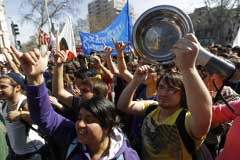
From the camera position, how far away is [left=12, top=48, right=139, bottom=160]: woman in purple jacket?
6.43 ft

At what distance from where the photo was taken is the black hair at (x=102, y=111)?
210cm

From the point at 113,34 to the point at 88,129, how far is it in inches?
271

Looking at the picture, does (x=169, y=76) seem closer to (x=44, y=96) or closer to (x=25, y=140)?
(x=44, y=96)

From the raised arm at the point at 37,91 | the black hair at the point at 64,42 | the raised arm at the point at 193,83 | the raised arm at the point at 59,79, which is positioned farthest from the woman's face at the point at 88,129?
the black hair at the point at 64,42

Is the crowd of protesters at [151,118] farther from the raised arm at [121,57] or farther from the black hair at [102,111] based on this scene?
the raised arm at [121,57]

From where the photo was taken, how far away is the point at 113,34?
28.7 ft

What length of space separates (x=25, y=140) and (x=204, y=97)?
6.54 feet

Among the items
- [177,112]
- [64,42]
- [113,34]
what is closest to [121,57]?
[177,112]

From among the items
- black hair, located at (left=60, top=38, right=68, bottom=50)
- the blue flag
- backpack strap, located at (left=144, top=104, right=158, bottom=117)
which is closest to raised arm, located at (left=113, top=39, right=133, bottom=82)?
backpack strap, located at (left=144, top=104, right=158, bottom=117)

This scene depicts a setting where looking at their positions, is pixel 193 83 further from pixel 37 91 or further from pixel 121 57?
pixel 121 57

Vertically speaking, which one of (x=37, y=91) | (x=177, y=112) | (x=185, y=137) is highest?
(x=37, y=91)

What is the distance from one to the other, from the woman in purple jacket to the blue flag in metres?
5.29

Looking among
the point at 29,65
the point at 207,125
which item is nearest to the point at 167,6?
the point at 207,125

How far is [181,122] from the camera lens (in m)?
2.16
